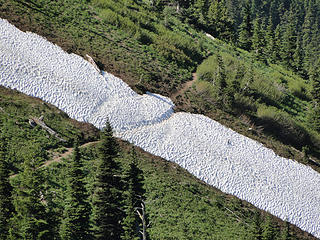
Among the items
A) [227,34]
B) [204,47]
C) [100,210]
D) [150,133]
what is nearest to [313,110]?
[204,47]

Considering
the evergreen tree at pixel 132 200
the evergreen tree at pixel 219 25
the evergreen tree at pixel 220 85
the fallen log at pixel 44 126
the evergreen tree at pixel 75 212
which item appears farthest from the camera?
the evergreen tree at pixel 219 25

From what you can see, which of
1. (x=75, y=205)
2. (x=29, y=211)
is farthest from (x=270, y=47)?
(x=29, y=211)

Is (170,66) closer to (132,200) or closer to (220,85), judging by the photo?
(220,85)

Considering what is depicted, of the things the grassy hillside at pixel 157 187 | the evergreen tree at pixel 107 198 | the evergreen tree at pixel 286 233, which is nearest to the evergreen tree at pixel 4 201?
the grassy hillside at pixel 157 187

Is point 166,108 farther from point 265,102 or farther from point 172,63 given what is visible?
point 265,102

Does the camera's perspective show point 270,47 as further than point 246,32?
Yes

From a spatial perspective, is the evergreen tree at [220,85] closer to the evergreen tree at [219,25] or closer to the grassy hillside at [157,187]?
the grassy hillside at [157,187]
